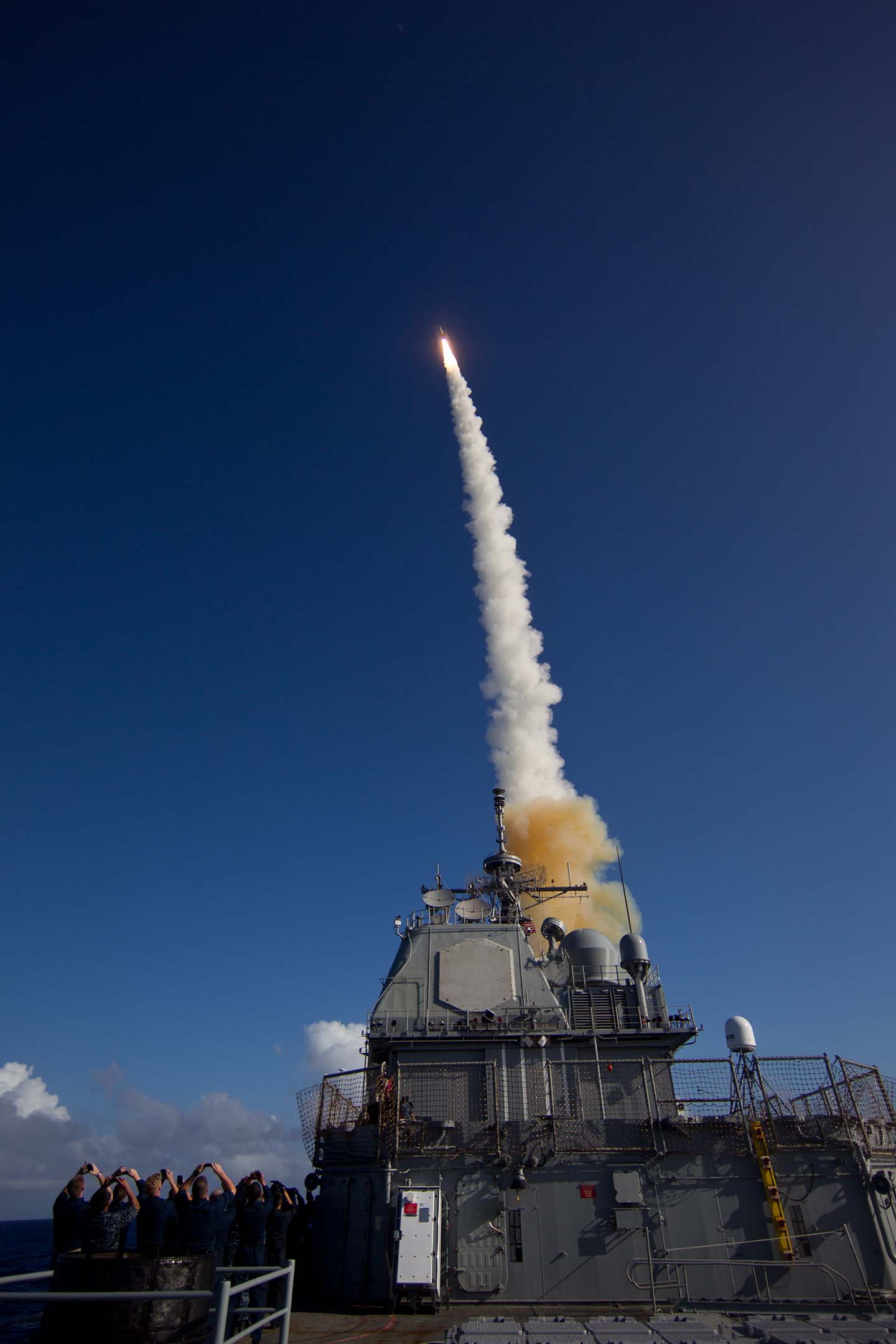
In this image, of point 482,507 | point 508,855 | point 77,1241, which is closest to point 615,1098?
point 508,855

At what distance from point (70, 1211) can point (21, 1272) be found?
454 centimetres

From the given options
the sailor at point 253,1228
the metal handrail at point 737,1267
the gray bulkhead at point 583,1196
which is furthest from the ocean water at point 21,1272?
the metal handrail at point 737,1267

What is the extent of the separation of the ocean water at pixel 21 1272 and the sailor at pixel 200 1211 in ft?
6.78

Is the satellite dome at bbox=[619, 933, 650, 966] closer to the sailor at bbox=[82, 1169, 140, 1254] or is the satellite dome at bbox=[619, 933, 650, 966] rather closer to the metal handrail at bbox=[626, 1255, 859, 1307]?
the metal handrail at bbox=[626, 1255, 859, 1307]

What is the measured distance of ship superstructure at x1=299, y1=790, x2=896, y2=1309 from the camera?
17391 mm

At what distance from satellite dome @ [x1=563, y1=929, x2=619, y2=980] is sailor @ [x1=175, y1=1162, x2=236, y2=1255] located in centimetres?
1784

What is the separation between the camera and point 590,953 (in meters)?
27.2

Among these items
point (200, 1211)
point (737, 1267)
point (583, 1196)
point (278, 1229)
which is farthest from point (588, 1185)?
point (200, 1211)

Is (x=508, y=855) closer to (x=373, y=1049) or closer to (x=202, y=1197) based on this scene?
(x=373, y=1049)

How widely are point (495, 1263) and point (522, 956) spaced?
932cm

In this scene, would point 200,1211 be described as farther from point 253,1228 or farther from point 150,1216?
point 253,1228

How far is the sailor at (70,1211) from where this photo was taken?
10656 mm

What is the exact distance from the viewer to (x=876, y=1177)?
59.2ft

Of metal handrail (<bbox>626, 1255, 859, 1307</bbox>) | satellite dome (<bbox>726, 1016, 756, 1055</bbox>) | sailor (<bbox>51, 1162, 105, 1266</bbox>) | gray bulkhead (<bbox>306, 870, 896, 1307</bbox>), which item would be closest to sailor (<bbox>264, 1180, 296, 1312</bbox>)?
gray bulkhead (<bbox>306, 870, 896, 1307</bbox>)
